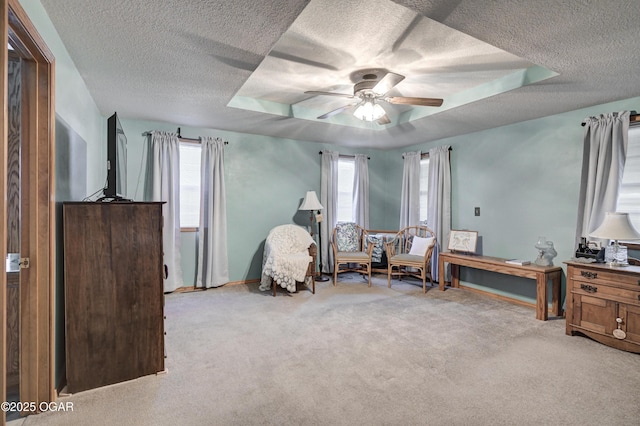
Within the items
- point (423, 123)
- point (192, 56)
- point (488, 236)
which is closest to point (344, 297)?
point (488, 236)

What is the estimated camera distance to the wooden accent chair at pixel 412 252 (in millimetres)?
4640

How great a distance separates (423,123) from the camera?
Answer: 435 cm

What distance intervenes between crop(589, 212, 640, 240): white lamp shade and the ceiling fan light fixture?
90.0 inches

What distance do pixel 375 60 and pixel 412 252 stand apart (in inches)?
125

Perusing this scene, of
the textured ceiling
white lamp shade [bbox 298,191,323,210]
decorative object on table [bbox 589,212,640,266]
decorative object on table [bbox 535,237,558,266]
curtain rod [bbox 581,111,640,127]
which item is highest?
the textured ceiling

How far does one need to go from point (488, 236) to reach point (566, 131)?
1598mm

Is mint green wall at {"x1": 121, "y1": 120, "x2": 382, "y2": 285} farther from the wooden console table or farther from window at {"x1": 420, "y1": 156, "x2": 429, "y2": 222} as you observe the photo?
the wooden console table

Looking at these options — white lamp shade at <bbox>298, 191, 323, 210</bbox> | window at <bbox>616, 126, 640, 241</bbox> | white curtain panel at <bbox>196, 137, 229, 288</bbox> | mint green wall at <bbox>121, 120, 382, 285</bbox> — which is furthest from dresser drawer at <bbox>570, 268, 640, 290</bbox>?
white curtain panel at <bbox>196, 137, 229, 288</bbox>

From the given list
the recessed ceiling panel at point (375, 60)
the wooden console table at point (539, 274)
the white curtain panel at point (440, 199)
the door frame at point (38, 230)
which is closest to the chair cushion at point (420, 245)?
the white curtain panel at point (440, 199)

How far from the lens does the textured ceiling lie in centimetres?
187

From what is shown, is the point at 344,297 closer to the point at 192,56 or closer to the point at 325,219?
the point at 325,219

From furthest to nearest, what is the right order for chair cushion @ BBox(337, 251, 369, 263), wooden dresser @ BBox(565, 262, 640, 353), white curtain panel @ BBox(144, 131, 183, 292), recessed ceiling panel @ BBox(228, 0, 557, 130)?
chair cushion @ BBox(337, 251, 369, 263) → white curtain panel @ BBox(144, 131, 183, 292) → wooden dresser @ BBox(565, 262, 640, 353) → recessed ceiling panel @ BBox(228, 0, 557, 130)

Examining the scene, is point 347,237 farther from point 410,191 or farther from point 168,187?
point 168,187

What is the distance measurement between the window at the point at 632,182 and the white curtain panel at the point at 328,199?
147 inches
